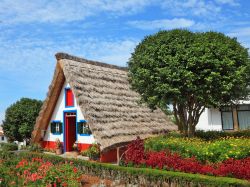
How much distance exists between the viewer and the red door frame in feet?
65.5

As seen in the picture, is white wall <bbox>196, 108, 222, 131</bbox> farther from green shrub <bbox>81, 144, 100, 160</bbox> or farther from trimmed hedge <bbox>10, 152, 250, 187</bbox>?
trimmed hedge <bbox>10, 152, 250, 187</bbox>

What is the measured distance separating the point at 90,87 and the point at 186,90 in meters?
6.87

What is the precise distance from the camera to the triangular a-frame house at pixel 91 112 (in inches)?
658

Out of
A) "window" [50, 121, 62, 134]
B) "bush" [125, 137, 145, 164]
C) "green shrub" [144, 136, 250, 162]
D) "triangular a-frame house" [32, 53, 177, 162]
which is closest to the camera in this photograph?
"green shrub" [144, 136, 250, 162]

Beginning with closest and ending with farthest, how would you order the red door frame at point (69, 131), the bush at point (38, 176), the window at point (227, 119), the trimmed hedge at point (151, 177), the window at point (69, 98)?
the bush at point (38, 176)
the trimmed hedge at point (151, 177)
the window at point (69, 98)
the red door frame at point (69, 131)
the window at point (227, 119)

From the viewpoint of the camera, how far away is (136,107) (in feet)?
68.8

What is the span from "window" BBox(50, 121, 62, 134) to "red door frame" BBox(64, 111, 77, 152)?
22.2 inches

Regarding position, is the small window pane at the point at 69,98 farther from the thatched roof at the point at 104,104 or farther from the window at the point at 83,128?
the window at the point at 83,128

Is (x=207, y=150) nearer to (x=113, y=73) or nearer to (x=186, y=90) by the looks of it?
(x=186, y=90)

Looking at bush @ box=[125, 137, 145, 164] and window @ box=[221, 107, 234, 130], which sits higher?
window @ box=[221, 107, 234, 130]

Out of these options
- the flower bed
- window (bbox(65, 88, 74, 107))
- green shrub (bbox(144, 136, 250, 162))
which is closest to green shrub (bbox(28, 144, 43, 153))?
window (bbox(65, 88, 74, 107))

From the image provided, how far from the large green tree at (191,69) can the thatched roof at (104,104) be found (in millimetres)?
2792

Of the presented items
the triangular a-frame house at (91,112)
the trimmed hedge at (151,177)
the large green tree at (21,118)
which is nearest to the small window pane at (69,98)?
the triangular a-frame house at (91,112)

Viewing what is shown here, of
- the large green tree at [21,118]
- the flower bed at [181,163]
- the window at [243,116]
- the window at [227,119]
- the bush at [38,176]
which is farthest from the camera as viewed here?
the large green tree at [21,118]
